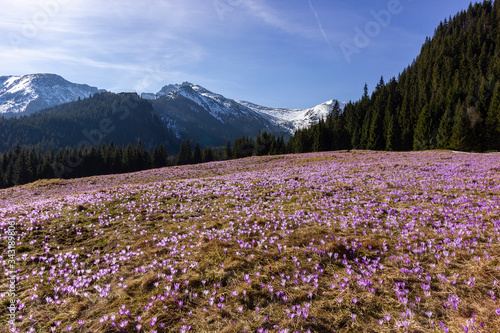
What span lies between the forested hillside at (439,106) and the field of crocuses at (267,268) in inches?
2625

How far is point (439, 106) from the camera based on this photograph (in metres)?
71.5

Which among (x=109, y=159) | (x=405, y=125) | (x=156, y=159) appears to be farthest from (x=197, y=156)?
(x=405, y=125)

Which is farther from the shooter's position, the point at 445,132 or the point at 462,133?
the point at 445,132

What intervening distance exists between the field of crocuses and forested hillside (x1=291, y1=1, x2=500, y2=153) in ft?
219

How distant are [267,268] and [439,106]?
8984 cm

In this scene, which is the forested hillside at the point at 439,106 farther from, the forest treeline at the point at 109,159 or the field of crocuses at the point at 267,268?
the field of crocuses at the point at 267,268

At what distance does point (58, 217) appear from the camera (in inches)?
377

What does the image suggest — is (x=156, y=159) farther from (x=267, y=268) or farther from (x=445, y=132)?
(x=267, y=268)

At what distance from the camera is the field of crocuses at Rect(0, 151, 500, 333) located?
3613 mm

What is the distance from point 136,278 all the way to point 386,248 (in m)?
5.60

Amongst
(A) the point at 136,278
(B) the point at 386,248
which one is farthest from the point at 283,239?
(A) the point at 136,278

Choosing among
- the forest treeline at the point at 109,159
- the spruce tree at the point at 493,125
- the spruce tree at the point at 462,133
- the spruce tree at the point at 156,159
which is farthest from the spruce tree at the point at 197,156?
the spruce tree at the point at 493,125

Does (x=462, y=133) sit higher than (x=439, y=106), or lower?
lower

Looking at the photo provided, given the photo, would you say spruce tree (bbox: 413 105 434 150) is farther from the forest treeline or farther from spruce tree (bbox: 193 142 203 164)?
spruce tree (bbox: 193 142 203 164)
